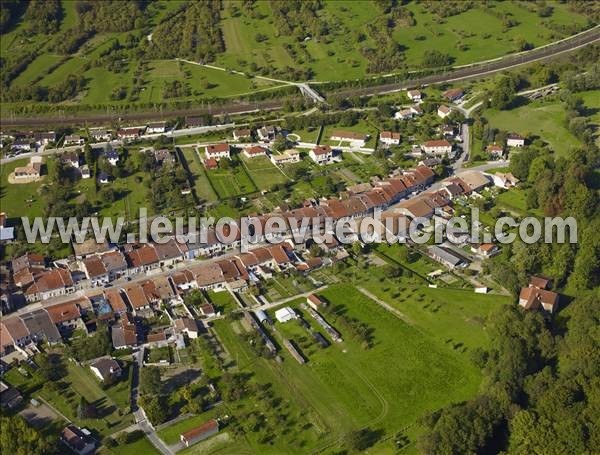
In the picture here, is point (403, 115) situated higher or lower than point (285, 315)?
higher

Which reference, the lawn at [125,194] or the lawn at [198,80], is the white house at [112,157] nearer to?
the lawn at [125,194]

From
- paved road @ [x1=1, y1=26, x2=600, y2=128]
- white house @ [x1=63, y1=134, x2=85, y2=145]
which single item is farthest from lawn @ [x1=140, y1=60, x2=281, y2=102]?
white house @ [x1=63, y1=134, x2=85, y2=145]

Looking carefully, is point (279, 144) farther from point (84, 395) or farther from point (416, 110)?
point (84, 395)

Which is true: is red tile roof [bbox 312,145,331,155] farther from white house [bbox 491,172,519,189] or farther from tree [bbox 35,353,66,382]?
tree [bbox 35,353,66,382]

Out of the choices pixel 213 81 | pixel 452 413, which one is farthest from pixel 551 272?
pixel 213 81

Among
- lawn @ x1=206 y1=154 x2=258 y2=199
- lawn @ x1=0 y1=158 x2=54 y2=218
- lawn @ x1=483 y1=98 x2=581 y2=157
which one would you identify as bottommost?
lawn @ x1=483 y1=98 x2=581 y2=157

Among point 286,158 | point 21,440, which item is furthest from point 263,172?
point 21,440
